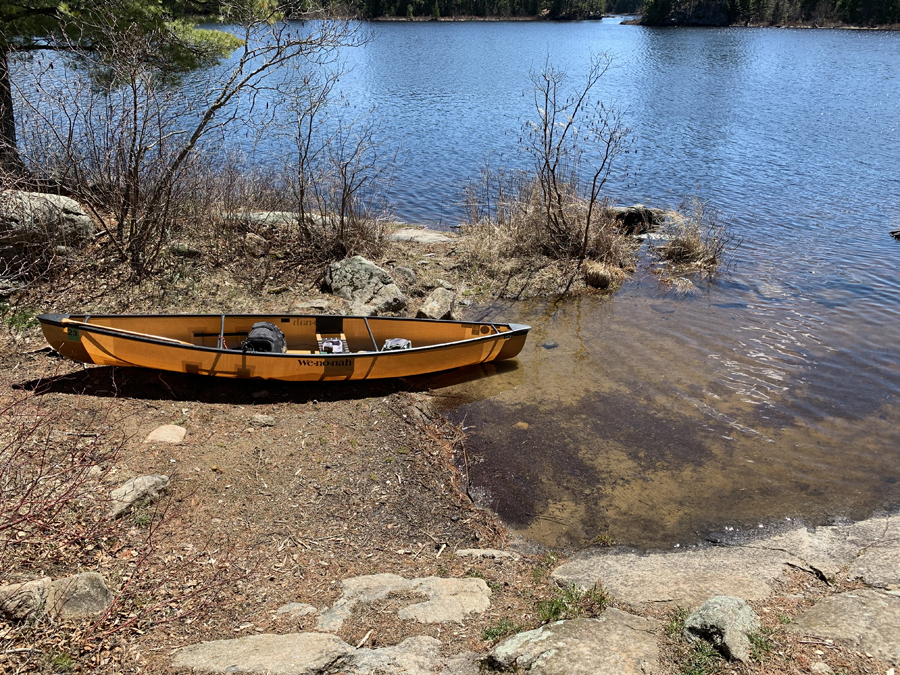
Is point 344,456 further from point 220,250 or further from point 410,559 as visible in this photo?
point 220,250

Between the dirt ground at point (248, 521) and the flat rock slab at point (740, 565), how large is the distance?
239 mm

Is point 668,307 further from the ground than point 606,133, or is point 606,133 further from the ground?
point 606,133

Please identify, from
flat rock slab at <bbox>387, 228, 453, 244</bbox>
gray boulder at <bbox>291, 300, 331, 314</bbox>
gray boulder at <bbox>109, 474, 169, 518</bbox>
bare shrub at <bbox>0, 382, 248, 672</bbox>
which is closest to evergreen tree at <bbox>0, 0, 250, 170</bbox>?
gray boulder at <bbox>291, 300, 331, 314</bbox>

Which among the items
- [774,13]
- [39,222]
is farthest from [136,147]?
[774,13]

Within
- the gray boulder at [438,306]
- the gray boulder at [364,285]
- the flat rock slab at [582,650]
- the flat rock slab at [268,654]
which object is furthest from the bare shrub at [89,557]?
the gray boulder at [438,306]

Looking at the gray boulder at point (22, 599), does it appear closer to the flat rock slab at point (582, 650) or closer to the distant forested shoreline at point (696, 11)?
the flat rock slab at point (582, 650)

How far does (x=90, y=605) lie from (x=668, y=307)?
33.5 feet

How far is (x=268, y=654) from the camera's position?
3.89 meters

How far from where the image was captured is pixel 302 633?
4203 millimetres

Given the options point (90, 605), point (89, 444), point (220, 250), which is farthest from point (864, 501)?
point (220, 250)

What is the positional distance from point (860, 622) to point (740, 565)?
1.24 metres

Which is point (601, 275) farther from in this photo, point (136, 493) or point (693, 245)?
point (136, 493)

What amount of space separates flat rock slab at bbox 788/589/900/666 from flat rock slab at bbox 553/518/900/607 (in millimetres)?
420

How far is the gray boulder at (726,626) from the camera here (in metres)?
3.93
